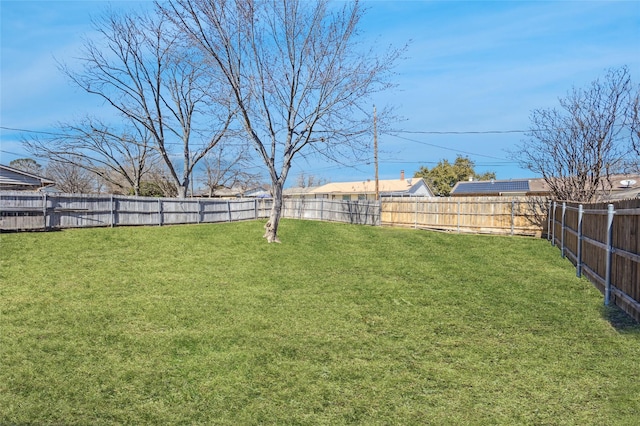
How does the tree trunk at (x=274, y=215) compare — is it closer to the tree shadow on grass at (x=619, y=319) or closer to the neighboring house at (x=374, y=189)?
the tree shadow on grass at (x=619, y=319)

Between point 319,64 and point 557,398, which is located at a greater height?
point 319,64

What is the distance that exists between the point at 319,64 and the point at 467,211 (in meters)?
12.1

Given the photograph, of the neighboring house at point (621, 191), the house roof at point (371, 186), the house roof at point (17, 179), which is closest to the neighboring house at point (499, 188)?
the house roof at point (371, 186)

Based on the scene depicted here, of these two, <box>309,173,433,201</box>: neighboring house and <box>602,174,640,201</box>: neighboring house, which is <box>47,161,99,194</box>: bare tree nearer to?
<box>309,173,433,201</box>: neighboring house

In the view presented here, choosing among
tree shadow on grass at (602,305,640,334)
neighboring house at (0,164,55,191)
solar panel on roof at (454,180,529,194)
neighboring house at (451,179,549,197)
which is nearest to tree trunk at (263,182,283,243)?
tree shadow on grass at (602,305,640,334)

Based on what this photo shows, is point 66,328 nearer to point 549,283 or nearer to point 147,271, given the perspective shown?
point 147,271

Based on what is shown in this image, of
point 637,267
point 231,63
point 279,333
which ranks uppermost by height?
point 231,63

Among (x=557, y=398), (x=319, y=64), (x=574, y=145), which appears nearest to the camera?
(x=557, y=398)

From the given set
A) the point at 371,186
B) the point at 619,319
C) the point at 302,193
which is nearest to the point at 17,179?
the point at 619,319

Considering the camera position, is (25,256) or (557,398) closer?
(557,398)

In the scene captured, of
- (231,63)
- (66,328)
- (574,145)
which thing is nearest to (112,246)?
(231,63)

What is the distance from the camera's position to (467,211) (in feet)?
80.3

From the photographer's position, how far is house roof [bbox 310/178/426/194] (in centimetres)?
5425

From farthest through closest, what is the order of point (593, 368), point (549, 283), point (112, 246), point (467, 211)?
point (467, 211) < point (112, 246) < point (549, 283) < point (593, 368)
